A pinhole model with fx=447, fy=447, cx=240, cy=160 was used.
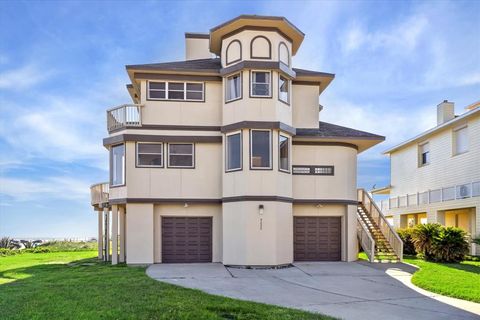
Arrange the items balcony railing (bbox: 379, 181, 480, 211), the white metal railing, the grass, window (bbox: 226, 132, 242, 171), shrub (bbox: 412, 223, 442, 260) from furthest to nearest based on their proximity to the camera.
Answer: balcony railing (bbox: 379, 181, 480, 211), the white metal railing, shrub (bbox: 412, 223, 442, 260), window (bbox: 226, 132, 242, 171), the grass

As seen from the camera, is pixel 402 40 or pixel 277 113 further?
pixel 402 40

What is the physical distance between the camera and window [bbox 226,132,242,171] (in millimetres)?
18127

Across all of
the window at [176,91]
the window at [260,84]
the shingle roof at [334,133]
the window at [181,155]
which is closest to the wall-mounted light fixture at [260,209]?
the window at [181,155]

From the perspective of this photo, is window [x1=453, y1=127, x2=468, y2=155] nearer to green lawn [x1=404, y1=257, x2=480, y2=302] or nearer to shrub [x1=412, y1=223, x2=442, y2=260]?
shrub [x1=412, y1=223, x2=442, y2=260]

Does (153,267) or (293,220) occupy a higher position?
(293,220)

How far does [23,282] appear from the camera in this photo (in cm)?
1389

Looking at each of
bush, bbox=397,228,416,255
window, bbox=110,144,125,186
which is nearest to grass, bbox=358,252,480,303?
bush, bbox=397,228,416,255

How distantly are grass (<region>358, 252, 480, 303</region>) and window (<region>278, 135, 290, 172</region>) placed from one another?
6.36 metres

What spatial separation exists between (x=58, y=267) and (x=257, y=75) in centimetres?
1142

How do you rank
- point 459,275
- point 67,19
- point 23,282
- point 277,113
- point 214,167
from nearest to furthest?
1. point 23,282
2. point 459,275
3. point 67,19
4. point 277,113
5. point 214,167

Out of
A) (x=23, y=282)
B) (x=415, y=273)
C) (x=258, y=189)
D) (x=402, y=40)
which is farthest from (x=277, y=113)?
(x=23, y=282)

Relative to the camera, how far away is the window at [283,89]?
61.2 feet

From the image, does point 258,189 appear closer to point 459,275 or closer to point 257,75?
point 257,75

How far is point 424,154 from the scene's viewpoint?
96.5ft
